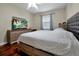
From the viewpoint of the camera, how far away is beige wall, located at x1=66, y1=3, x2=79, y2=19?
1.15 metres

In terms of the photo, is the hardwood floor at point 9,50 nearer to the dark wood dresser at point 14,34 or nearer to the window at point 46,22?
the dark wood dresser at point 14,34

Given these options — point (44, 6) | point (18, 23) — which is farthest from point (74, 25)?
point (18, 23)

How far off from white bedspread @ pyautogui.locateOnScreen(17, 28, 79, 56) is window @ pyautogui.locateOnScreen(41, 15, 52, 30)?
74 millimetres

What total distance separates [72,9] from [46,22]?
501 millimetres

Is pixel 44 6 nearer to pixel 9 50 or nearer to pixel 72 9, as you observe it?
pixel 72 9

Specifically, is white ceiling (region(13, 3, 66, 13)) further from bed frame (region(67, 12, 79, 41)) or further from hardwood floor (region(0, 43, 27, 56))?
hardwood floor (region(0, 43, 27, 56))

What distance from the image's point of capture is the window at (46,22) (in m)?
1.23

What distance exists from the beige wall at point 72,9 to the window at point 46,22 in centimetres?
33

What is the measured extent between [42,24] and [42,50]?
0.46 meters

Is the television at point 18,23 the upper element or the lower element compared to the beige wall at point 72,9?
lower

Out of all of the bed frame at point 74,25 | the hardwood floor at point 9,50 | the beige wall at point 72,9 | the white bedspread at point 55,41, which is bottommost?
the hardwood floor at point 9,50

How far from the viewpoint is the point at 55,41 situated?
1.05 m

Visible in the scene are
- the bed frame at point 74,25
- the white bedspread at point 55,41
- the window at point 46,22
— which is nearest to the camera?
the white bedspread at point 55,41

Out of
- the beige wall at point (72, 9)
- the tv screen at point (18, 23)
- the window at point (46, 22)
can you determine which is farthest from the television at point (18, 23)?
the beige wall at point (72, 9)
